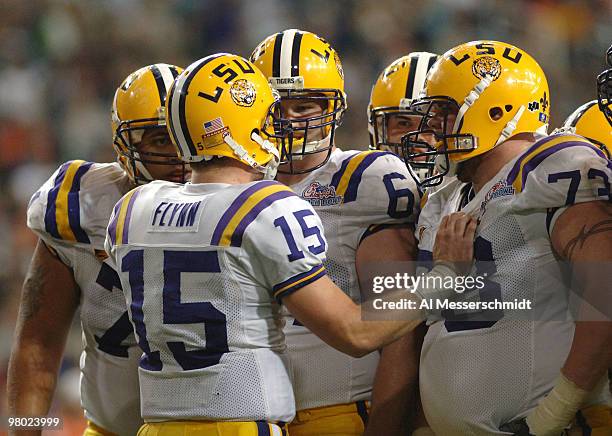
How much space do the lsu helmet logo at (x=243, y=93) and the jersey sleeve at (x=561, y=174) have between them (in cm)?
68

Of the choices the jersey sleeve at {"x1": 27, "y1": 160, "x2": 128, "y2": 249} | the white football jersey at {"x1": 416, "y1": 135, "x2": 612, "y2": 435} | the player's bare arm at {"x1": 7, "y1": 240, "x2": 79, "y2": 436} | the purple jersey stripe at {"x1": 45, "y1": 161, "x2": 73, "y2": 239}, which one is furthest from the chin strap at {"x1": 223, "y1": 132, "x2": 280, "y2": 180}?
the player's bare arm at {"x1": 7, "y1": 240, "x2": 79, "y2": 436}

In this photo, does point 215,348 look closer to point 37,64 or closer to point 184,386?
point 184,386

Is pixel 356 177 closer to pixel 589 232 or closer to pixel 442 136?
pixel 442 136

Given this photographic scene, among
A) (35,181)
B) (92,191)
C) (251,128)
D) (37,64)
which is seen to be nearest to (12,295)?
(35,181)

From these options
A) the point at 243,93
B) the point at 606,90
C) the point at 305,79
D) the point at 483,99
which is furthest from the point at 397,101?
the point at 243,93

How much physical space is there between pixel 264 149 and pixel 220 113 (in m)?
0.15

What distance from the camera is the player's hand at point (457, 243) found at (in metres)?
2.44

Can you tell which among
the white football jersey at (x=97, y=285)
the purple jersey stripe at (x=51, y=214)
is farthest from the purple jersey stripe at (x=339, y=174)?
the purple jersey stripe at (x=51, y=214)

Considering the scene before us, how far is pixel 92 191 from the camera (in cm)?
295

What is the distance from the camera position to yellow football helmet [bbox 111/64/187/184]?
290 cm

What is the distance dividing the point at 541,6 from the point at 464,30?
1.60 ft

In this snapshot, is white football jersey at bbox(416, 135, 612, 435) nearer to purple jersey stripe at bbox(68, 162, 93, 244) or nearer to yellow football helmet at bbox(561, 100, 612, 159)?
yellow football helmet at bbox(561, 100, 612, 159)

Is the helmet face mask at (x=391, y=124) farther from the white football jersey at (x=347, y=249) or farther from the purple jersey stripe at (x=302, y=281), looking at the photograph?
the purple jersey stripe at (x=302, y=281)

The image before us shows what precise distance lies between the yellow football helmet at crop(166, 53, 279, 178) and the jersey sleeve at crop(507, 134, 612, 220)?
0.64 meters
